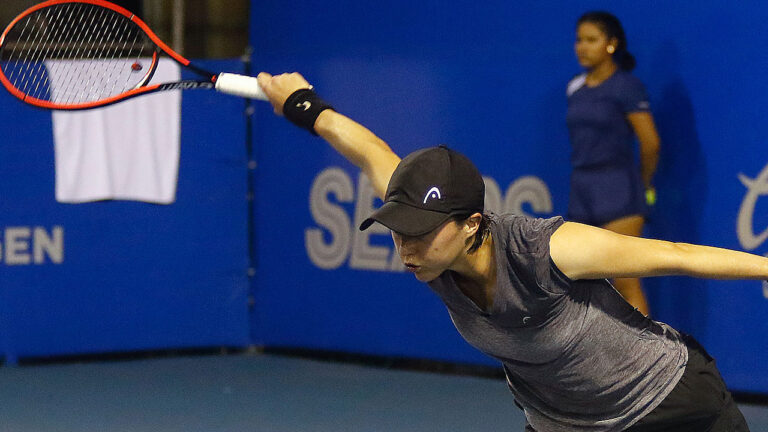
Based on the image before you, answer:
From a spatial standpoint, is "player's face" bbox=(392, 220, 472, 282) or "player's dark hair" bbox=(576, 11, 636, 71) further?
"player's dark hair" bbox=(576, 11, 636, 71)

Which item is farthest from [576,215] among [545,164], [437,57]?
[437,57]

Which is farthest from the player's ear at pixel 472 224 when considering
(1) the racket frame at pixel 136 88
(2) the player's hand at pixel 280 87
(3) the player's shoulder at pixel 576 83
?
(3) the player's shoulder at pixel 576 83

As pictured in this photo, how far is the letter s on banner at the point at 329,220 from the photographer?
6.92m

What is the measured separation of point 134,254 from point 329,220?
1.16 meters

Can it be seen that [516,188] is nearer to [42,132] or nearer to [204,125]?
[204,125]

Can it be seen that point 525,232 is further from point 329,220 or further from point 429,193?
point 329,220

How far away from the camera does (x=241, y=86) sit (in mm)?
3662

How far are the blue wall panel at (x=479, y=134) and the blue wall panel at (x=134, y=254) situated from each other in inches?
8.3

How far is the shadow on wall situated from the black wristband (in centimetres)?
288

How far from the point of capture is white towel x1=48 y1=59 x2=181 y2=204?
6.70m

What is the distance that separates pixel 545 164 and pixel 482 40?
30.2 inches

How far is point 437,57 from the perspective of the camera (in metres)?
6.59

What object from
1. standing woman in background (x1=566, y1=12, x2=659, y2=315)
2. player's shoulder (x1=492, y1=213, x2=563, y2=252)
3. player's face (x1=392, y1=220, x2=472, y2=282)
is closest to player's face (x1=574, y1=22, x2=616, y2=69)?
standing woman in background (x1=566, y1=12, x2=659, y2=315)

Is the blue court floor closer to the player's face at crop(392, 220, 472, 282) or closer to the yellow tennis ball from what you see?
the yellow tennis ball
